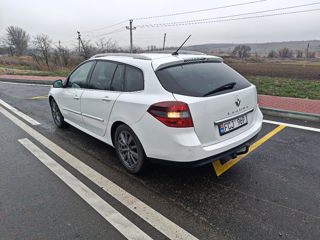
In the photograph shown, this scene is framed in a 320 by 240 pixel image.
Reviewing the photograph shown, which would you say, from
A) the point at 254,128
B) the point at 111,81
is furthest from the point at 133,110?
the point at 254,128

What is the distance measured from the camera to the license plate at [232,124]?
2844 mm

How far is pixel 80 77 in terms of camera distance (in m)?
4.32

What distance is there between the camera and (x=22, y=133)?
511 centimetres

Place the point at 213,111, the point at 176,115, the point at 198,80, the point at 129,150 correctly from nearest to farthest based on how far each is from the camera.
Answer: the point at 176,115 < the point at 213,111 < the point at 198,80 < the point at 129,150

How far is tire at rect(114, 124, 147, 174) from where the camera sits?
10.1 feet

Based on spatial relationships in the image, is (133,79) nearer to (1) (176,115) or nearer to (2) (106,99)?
(2) (106,99)

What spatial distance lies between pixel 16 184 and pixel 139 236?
1996 millimetres

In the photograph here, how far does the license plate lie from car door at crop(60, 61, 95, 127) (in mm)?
2516

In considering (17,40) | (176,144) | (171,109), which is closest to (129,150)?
(176,144)

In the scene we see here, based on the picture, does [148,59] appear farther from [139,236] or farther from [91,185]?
[139,236]

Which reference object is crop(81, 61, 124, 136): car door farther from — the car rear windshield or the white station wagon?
the car rear windshield

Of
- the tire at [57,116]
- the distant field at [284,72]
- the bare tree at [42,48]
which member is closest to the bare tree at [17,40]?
the bare tree at [42,48]

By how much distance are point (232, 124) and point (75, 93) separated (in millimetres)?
2890

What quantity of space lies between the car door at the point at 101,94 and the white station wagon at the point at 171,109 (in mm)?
14
